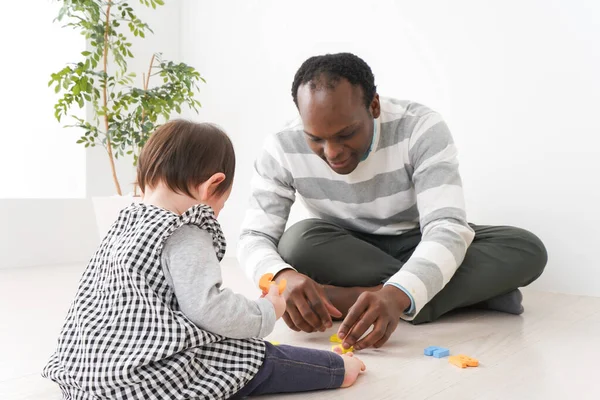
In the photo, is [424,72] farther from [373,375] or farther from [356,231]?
[373,375]

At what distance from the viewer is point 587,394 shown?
3.46 feet

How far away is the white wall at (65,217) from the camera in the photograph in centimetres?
283

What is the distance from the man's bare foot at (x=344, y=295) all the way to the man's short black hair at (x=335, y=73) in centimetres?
45

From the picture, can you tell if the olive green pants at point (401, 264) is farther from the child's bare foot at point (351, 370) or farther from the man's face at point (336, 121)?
the child's bare foot at point (351, 370)

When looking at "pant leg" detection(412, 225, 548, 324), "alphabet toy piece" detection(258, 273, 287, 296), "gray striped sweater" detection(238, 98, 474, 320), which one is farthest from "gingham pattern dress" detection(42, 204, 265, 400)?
"pant leg" detection(412, 225, 548, 324)

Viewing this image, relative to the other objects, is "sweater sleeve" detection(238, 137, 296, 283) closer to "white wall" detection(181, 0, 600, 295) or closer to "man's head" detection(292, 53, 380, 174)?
"man's head" detection(292, 53, 380, 174)

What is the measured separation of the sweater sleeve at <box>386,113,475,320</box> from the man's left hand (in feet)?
0.22

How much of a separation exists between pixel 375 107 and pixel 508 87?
2.89ft

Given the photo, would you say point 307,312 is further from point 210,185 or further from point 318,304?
point 210,185

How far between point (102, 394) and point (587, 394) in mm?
784

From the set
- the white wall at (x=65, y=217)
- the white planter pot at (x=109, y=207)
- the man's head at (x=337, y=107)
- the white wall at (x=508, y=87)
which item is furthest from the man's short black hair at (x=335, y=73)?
the white wall at (x=65, y=217)

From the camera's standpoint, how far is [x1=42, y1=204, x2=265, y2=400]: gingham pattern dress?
874 millimetres

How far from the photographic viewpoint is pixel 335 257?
63.2 inches

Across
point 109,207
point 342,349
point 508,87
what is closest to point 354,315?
point 342,349
